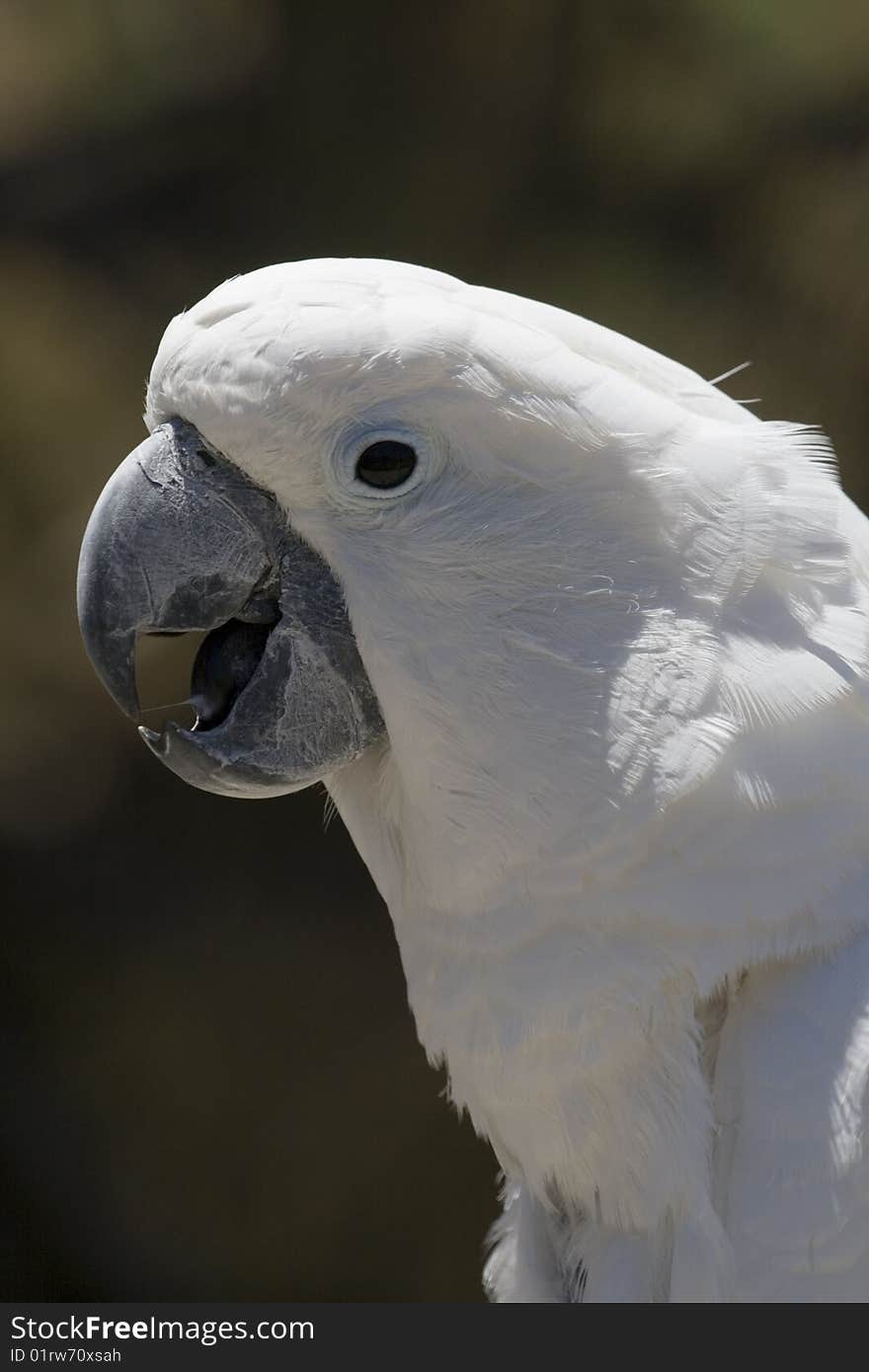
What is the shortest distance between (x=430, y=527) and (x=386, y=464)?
8 centimetres

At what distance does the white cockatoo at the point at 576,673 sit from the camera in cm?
143

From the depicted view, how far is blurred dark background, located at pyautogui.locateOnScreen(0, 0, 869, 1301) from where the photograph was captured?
3553mm

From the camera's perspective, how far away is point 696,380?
1.65 meters

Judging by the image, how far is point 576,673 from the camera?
4.75 ft

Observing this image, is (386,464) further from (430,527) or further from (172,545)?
(172,545)

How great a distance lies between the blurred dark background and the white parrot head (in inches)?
84.4

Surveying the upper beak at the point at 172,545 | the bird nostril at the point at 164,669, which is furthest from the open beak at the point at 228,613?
the bird nostril at the point at 164,669

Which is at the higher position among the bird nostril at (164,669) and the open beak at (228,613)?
the open beak at (228,613)

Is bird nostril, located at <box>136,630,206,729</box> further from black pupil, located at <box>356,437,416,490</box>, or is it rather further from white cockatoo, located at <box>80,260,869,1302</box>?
black pupil, located at <box>356,437,416,490</box>

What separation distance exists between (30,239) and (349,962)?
201 cm

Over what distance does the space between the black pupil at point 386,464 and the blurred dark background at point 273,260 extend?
2.24 m

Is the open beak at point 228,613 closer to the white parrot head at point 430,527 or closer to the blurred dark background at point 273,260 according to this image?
the white parrot head at point 430,527

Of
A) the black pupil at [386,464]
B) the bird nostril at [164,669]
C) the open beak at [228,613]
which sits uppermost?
the black pupil at [386,464]

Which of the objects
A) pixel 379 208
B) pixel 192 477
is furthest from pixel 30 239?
pixel 192 477
